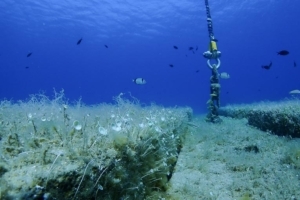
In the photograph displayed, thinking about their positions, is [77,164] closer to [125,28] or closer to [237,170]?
[237,170]

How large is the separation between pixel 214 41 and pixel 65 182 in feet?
32.7

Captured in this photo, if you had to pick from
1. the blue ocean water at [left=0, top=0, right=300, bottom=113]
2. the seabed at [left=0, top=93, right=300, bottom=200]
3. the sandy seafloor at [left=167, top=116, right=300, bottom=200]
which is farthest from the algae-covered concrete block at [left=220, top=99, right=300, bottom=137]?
the blue ocean water at [left=0, top=0, right=300, bottom=113]

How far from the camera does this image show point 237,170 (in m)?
4.60

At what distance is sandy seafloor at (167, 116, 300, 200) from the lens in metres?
3.68

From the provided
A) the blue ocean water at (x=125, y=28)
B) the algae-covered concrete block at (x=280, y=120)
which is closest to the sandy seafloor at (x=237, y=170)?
the algae-covered concrete block at (x=280, y=120)

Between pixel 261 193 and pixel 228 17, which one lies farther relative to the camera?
pixel 228 17

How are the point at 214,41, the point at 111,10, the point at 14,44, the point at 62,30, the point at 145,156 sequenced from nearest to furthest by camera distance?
the point at 145,156 → the point at 214,41 → the point at 111,10 → the point at 62,30 → the point at 14,44

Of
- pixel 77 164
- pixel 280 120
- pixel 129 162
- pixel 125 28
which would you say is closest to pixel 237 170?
pixel 129 162

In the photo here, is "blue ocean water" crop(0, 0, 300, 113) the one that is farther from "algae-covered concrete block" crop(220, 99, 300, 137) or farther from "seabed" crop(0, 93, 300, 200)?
"algae-covered concrete block" crop(220, 99, 300, 137)

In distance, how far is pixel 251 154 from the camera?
16.9 ft

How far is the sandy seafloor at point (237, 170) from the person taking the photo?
3678 millimetres

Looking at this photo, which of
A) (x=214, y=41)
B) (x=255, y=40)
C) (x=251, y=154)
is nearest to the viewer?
(x=251, y=154)

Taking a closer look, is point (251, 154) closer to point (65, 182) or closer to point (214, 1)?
point (65, 182)

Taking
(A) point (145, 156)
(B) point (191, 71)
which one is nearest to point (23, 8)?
(A) point (145, 156)
